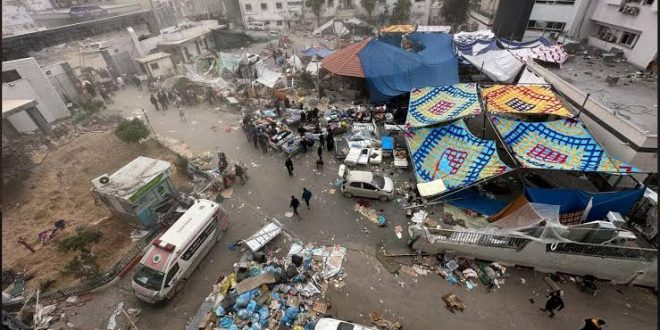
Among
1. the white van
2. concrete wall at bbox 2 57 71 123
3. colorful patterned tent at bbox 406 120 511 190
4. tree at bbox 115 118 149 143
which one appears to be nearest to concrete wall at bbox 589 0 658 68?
colorful patterned tent at bbox 406 120 511 190

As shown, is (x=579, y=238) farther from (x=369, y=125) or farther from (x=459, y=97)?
(x=369, y=125)

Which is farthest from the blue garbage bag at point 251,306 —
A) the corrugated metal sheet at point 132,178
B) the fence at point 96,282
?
the corrugated metal sheet at point 132,178

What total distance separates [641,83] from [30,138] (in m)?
36.9

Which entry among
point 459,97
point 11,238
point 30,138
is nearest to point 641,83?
point 459,97

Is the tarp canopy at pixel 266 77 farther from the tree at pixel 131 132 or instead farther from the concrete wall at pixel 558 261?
→ the concrete wall at pixel 558 261

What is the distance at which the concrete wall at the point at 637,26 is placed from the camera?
64.2ft

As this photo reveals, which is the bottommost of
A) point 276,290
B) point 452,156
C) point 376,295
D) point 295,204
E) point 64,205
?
point 376,295

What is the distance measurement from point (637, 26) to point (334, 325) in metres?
27.6

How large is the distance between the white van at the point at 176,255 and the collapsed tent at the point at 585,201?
12.5 metres

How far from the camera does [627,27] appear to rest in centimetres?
2138

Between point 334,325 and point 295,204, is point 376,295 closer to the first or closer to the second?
point 334,325

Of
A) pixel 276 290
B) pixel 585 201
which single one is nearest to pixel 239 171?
pixel 276 290

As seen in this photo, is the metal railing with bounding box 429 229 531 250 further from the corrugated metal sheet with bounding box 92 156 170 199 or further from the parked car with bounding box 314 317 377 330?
the corrugated metal sheet with bounding box 92 156 170 199

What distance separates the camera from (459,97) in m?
15.9
